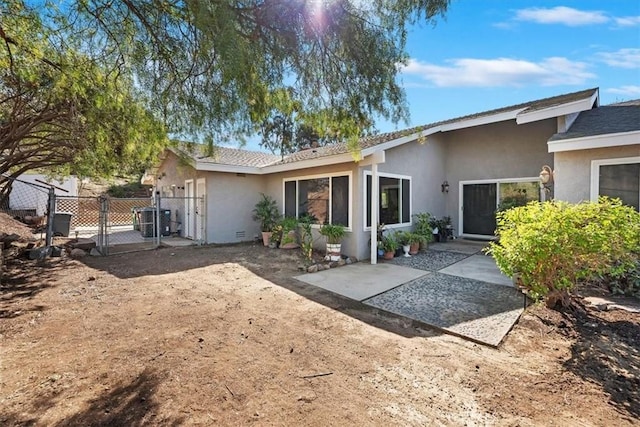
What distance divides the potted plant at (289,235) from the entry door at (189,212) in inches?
163

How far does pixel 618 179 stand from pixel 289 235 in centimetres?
792

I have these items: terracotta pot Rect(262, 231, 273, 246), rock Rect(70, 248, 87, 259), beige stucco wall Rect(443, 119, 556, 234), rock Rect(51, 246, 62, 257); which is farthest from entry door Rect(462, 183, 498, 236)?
rock Rect(51, 246, 62, 257)

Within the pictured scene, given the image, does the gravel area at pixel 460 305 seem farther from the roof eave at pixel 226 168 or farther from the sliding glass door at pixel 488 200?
the roof eave at pixel 226 168

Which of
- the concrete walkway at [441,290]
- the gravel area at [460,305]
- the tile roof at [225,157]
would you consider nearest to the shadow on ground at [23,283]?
the tile roof at [225,157]

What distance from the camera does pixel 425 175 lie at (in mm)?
10289

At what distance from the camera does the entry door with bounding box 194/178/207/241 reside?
10.8m

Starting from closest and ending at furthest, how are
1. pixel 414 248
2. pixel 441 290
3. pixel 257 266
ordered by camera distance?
pixel 441 290
pixel 257 266
pixel 414 248

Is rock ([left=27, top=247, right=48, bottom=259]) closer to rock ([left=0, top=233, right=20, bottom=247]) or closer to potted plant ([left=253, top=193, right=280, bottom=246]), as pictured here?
rock ([left=0, top=233, right=20, bottom=247])

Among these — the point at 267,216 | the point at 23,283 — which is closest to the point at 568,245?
the point at 267,216

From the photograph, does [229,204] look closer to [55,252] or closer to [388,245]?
[55,252]

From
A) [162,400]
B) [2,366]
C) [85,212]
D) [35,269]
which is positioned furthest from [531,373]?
[85,212]

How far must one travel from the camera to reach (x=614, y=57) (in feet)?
27.6

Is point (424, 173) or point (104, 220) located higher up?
point (424, 173)

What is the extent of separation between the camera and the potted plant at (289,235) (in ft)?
31.7
